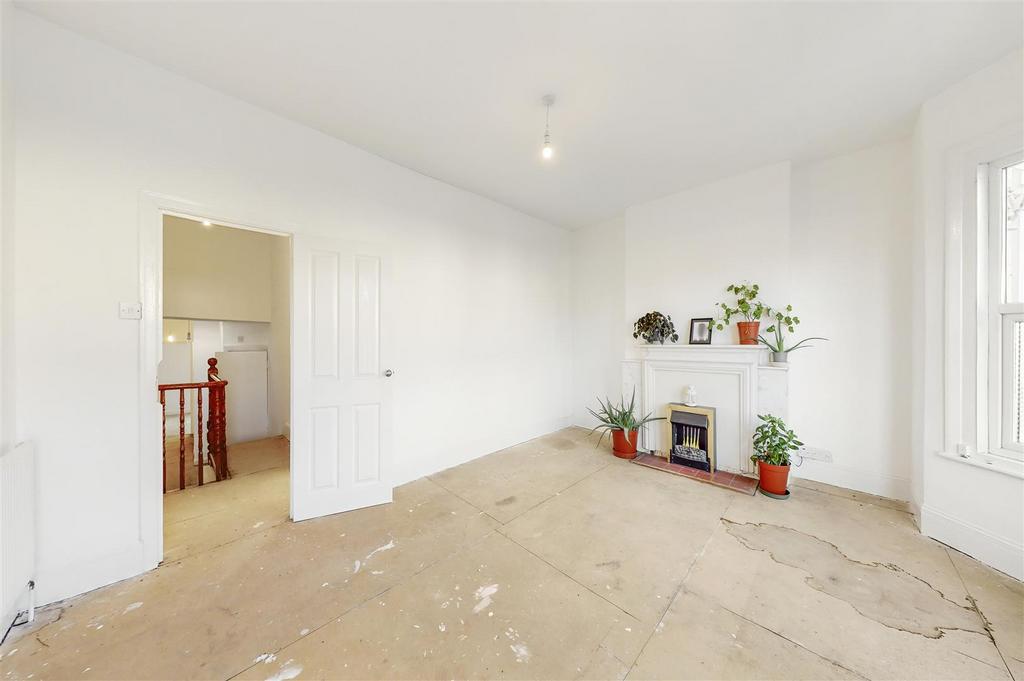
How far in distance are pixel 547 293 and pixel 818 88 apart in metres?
3.09

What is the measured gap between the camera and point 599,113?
95.7 inches

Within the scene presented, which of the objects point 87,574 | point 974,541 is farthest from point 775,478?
point 87,574

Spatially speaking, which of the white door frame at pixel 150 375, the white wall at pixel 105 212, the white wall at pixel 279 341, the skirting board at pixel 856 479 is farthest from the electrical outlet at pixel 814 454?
the white wall at pixel 279 341

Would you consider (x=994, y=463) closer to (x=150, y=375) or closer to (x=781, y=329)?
→ (x=781, y=329)

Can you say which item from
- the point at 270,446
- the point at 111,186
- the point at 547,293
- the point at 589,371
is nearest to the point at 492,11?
the point at 111,186

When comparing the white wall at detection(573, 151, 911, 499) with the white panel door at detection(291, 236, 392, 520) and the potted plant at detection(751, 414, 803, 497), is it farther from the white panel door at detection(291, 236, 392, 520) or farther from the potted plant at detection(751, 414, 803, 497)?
the white panel door at detection(291, 236, 392, 520)

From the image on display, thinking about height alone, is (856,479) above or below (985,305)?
below

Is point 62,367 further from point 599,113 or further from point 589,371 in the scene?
point 589,371

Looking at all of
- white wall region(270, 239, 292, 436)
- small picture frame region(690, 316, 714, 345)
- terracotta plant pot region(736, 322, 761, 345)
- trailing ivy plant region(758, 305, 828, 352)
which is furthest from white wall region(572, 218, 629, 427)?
white wall region(270, 239, 292, 436)

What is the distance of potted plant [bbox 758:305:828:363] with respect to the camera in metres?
3.04

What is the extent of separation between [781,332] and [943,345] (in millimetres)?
1004

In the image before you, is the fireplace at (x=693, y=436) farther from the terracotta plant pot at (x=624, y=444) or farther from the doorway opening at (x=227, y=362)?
the doorway opening at (x=227, y=362)

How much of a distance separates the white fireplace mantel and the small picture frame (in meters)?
0.12

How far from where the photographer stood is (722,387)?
3367 mm
